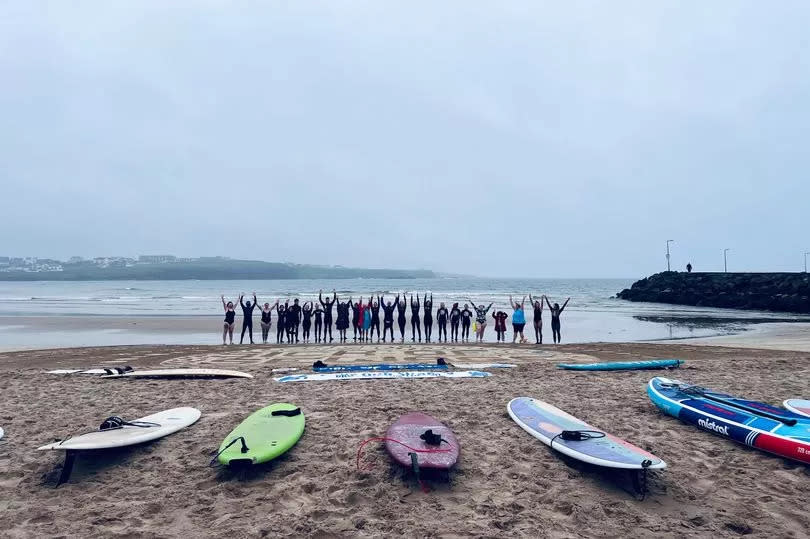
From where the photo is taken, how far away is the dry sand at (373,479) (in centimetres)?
374

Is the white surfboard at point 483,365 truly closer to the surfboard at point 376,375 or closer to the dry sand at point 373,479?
the surfboard at point 376,375

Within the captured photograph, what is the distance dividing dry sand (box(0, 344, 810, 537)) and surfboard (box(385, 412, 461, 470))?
18 centimetres

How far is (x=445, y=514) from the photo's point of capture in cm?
388

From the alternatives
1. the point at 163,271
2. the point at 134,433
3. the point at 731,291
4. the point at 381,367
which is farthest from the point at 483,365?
the point at 163,271

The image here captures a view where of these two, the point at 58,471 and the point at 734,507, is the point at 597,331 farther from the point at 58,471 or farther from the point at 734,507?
the point at 58,471

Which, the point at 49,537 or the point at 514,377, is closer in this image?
the point at 49,537

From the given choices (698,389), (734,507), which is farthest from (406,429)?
(698,389)

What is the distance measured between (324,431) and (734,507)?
409 centimetres

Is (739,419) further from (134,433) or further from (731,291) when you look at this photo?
(731,291)

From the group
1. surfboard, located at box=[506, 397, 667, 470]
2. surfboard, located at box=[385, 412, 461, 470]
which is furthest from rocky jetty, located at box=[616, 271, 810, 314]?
surfboard, located at box=[385, 412, 461, 470]

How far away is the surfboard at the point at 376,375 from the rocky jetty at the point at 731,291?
104 ft

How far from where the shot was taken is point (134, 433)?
510 cm

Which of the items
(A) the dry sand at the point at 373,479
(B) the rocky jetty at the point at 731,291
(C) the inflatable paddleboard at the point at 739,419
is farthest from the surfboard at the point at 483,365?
(B) the rocky jetty at the point at 731,291

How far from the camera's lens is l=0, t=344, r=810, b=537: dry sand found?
3.74 meters
